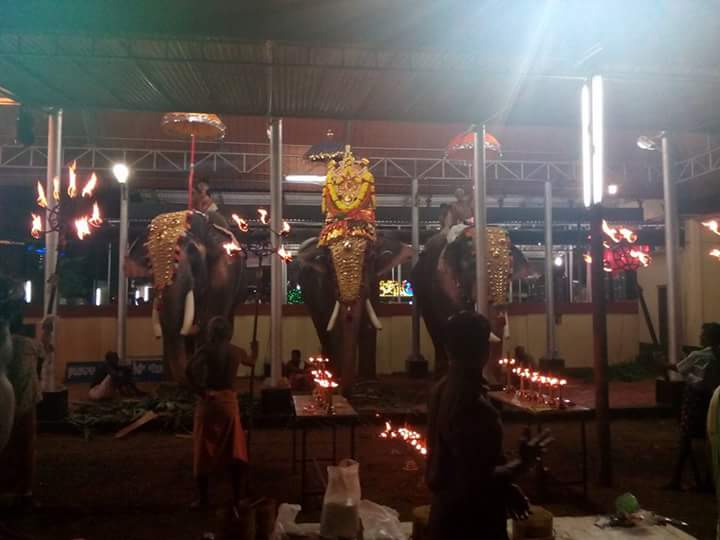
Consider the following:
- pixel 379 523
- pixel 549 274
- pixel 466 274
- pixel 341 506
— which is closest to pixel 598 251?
pixel 466 274

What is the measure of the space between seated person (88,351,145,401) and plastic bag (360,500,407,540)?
6.31 metres

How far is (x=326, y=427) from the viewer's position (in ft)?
26.7

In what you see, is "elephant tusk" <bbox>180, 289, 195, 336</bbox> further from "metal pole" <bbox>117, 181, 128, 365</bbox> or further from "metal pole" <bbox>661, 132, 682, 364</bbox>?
"metal pole" <bbox>661, 132, 682, 364</bbox>

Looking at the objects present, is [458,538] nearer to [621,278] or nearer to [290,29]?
[290,29]

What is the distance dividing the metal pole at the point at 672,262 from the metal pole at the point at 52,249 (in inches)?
345

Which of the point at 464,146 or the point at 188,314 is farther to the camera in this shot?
A: the point at 464,146

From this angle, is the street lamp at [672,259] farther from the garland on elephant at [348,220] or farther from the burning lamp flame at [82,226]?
the burning lamp flame at [82,226]

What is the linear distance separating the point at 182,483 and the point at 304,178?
8652 mm

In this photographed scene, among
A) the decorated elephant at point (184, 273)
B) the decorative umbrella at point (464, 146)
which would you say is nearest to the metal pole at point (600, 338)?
the decorated elephant at point (184, 273)

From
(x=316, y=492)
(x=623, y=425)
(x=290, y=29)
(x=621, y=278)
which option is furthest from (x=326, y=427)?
(x=621, y=278)

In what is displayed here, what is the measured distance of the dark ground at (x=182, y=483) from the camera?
4625 millimetres

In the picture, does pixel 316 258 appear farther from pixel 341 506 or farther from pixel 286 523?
pixel 341 506

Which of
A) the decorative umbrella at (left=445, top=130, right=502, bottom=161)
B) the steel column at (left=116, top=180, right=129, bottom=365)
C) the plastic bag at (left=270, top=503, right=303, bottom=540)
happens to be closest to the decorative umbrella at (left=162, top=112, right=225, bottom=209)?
the steel column at (left=116, top=180, right=129, bottom=365)

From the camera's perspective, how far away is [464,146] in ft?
36.7
